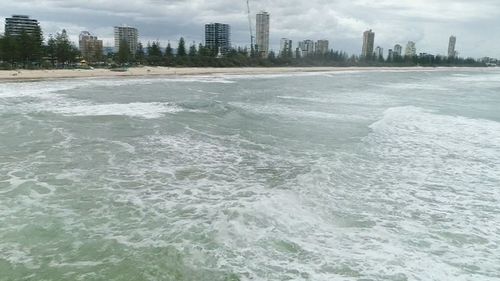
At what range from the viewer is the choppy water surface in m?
5.50

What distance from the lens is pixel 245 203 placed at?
7.82 metres

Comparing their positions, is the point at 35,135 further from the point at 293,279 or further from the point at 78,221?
the point at 293,279

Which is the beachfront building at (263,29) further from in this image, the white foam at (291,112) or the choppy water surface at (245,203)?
the choppy water surface at (245,203)

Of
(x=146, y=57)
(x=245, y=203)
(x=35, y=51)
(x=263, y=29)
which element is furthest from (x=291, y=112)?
(x=263, y=29)

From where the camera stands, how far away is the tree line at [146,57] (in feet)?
185

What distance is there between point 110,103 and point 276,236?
1919 centimetres

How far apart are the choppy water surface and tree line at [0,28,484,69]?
156 feet

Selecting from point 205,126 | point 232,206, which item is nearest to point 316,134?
point 205,126

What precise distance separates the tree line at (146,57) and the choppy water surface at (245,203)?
47695mm

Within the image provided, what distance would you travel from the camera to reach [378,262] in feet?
18.5

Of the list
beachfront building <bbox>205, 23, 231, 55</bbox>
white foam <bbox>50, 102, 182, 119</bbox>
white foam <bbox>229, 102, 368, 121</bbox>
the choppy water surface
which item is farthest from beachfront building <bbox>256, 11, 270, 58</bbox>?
the choppy water surface

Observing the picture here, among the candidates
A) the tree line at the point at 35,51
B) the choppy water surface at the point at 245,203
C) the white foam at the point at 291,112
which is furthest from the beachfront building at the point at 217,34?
the choppy water surface at the point at 245,203

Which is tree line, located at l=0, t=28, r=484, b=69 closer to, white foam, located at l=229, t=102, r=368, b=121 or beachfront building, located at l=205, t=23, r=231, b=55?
beachfront building, located at l=205, t=23, r=231, b=55

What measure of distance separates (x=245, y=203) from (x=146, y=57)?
81316 mm
